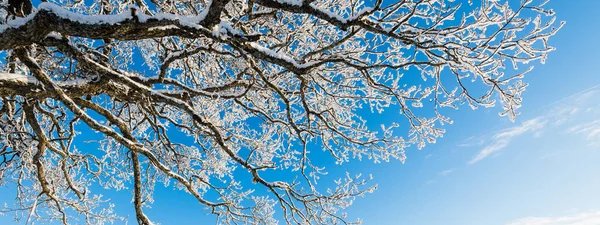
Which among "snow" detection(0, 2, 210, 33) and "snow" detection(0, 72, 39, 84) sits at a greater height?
"snow" detection(0, 72, 39, 84)

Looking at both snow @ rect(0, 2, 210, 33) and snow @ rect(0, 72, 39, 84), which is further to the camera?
snow @ rect(0, 72, 39, 84)

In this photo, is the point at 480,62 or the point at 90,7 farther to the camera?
the point at 90,7

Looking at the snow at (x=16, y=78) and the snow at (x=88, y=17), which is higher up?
the snow at (x=16, y=78)

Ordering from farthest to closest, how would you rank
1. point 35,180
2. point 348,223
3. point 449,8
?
point 35,180
point 348,223
point 449,8

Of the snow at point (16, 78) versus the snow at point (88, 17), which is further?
the snow at point (16, 78)

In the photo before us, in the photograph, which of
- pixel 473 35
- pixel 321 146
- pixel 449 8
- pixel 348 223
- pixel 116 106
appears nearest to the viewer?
pixel 449 8

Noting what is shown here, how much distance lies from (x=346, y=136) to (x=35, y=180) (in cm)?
586

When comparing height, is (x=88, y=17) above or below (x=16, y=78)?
below

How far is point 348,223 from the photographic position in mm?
5164

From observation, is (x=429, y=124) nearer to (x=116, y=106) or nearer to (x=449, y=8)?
(x=449, y=8)

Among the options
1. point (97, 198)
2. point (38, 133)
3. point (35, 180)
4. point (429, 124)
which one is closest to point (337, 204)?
point (429, 124)

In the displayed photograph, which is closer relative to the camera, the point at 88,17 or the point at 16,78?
the point at 88,17

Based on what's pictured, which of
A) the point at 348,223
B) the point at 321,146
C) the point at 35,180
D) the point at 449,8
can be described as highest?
the point at 35,180

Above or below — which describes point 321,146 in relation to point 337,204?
above
